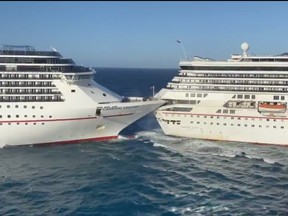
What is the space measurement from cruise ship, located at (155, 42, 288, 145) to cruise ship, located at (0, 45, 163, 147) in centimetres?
499

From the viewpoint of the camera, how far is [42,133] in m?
44.0

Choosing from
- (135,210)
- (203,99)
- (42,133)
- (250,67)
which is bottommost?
(135,210)

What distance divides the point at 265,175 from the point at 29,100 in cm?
2620

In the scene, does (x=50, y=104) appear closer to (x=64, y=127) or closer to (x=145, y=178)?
(x=64, y=127)

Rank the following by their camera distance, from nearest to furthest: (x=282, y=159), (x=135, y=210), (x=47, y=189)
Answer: (x=135, y=210) < (x=47, y=189) < (x=282, y=159)

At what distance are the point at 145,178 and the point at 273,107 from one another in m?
19.5

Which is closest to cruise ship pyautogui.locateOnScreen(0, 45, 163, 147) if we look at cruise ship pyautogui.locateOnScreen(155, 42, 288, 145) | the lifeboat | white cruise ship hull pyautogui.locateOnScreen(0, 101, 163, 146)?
white cruise ship hull pyautogui.locateOnScreen(0, 101, 163, 146)

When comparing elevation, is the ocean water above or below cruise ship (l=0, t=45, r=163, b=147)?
below

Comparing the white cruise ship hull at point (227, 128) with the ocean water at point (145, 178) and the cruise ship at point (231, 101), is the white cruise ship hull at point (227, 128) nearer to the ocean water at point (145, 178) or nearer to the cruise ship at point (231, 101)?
the cruise ship at point (231, 101)

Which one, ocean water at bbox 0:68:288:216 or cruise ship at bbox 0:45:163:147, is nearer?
ocean water at bbox 0:68:288:216

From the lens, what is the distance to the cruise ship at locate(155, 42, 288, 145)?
44969 millimetres

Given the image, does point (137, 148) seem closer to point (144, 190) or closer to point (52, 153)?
point (52, 153)

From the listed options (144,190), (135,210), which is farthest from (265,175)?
(135,210)

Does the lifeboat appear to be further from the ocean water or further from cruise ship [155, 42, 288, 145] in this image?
the ocean water
